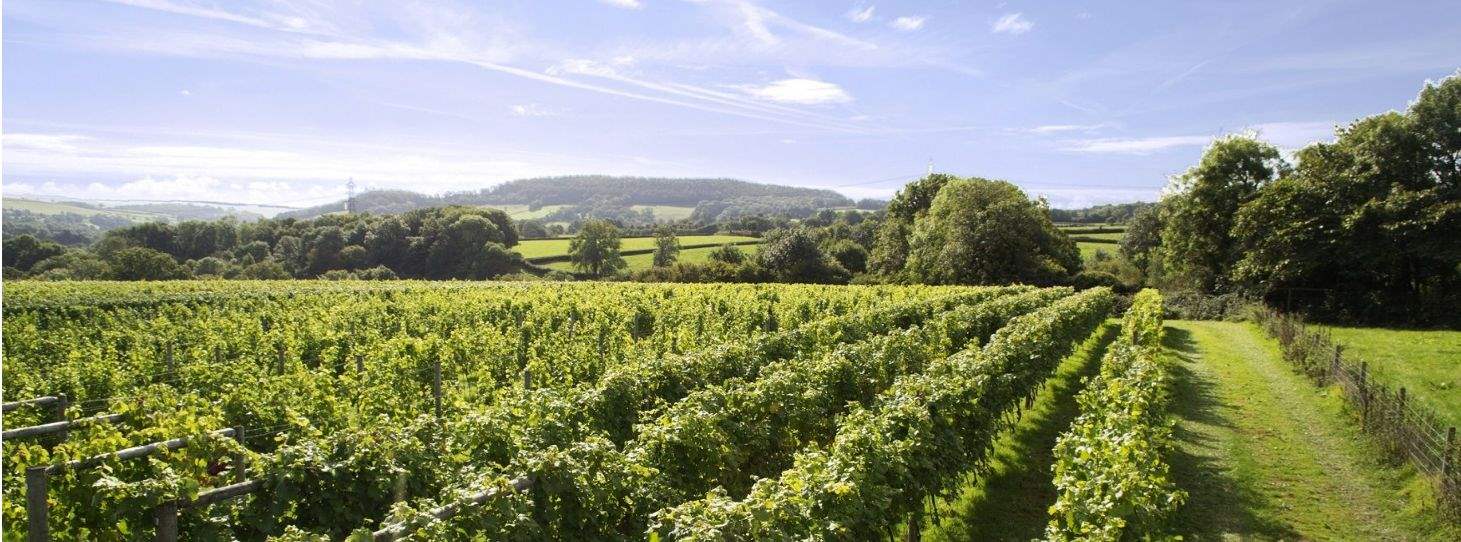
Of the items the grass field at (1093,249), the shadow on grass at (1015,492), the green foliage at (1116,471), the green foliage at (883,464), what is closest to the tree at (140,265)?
the shadow on grass at (1015,492)

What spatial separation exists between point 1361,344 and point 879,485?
2759cm

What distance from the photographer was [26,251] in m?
67.9

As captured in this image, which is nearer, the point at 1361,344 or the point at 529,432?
the point at 529,432

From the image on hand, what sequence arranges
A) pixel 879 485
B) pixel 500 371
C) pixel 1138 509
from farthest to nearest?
pixel 500 371 → pixel 879 485 → pixel 1138 509

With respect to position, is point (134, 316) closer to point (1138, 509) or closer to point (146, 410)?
point (146, 410)

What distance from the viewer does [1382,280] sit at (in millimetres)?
34188

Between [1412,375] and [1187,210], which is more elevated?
[1187,210]

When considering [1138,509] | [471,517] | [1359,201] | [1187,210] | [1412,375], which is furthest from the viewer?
[1187,210]

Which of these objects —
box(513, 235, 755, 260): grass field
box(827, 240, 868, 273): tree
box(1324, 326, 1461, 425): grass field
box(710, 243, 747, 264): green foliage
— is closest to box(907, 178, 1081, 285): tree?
box(827, 240, 868, 273): tree

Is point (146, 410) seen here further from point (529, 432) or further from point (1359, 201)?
point (1359, 201)

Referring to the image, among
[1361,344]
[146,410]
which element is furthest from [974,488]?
[1361,344]

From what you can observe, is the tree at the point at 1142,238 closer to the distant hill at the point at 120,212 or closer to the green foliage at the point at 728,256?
the green foliage at the point at 728,256

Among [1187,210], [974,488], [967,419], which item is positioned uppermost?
[1187,210]

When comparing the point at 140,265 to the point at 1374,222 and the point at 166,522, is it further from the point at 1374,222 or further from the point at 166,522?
the point at 1374,222
